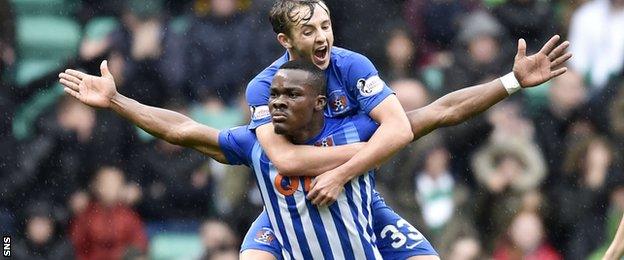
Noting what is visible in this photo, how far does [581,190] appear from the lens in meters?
13.0

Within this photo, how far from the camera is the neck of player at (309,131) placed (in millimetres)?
9242

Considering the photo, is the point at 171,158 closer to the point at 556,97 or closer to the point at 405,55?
the point at 405,55

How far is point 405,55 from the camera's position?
13273 millimetres

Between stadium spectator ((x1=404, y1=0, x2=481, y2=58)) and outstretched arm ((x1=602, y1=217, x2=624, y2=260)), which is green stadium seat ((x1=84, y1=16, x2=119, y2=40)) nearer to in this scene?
stadium spectator ((x1=404, y1=0, x2=481, y2=58))

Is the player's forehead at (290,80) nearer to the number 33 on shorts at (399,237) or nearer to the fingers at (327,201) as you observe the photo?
the fingers at (327,201)

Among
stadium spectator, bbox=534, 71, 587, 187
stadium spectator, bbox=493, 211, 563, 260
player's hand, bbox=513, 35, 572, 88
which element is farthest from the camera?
stadium spectator, bbox=534, 71, 587, 187

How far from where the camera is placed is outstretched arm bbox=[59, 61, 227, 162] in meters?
9.72

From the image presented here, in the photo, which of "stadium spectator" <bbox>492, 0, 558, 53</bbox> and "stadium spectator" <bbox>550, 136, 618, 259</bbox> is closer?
"stadium spectator" <bbox>550, 136, 618, 259</bbox>

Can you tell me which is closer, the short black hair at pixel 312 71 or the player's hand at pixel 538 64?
the short black hair at pixel 312 71

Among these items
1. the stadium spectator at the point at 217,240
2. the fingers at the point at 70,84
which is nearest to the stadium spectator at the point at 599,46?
the stadium spectator at the point at 217,240

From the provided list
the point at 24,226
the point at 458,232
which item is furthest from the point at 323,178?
the point at 24,226

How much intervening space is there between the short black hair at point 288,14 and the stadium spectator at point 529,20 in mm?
3896

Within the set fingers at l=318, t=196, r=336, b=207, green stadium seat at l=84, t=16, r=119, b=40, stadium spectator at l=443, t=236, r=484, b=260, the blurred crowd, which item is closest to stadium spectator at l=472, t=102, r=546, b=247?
the blurred crowd

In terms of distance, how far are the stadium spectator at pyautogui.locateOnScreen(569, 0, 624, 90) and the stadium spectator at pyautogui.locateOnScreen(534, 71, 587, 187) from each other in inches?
4.1
